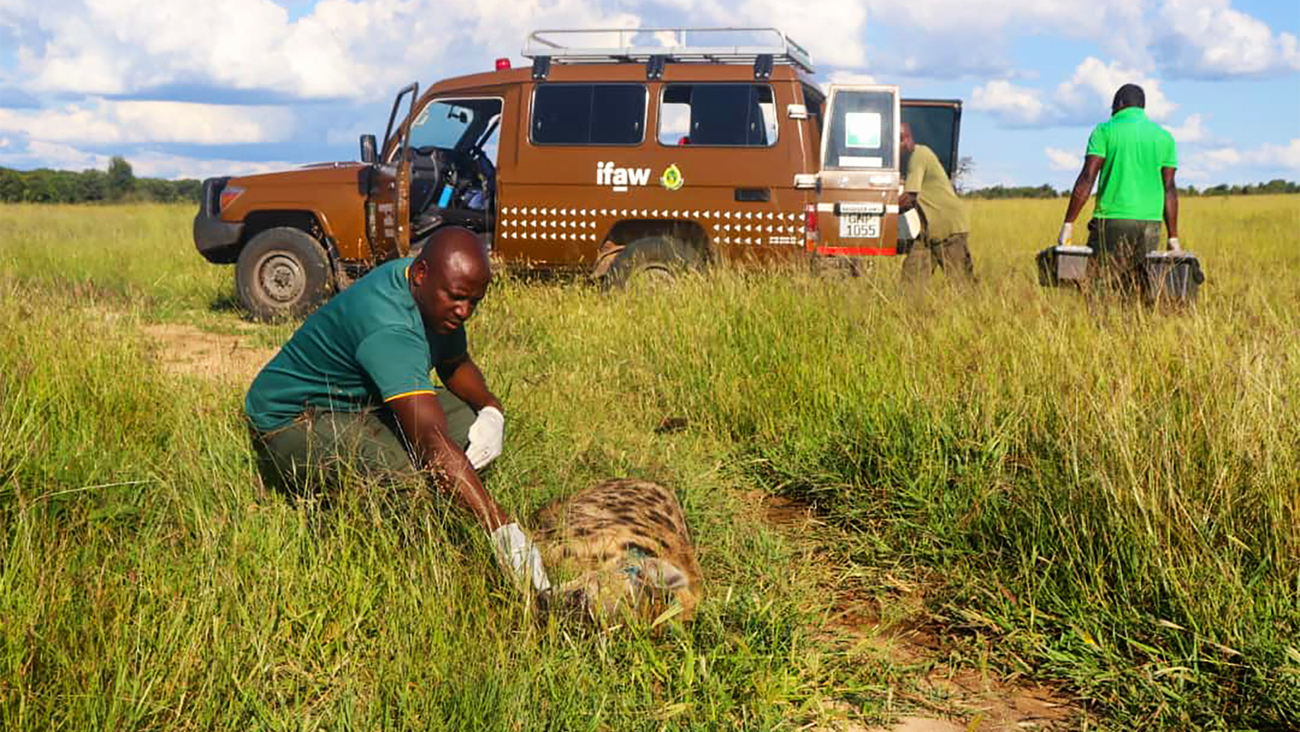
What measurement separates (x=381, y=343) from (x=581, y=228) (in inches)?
233

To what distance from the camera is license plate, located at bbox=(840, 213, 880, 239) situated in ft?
29.9

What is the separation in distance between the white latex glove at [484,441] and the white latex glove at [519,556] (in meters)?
0.83

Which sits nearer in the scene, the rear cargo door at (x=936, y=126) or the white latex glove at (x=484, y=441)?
the white latex glove at (x=484, y=441)

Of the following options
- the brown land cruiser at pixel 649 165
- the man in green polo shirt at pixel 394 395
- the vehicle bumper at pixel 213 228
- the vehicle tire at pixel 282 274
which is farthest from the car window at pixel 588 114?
the man in green polo shirt at pixel 394 395

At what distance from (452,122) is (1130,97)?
5.56 m

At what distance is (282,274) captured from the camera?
10.3 m

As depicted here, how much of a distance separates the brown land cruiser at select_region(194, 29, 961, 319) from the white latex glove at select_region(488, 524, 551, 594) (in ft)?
19.0

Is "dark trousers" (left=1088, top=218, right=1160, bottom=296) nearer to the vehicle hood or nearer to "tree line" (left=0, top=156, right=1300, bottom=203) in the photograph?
the vehicle hood

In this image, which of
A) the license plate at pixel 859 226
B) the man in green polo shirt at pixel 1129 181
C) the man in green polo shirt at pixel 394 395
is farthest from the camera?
the license plate at pixel 859 226

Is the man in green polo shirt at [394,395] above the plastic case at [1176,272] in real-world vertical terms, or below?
below

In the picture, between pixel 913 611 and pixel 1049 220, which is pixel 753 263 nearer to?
pixel 913 611

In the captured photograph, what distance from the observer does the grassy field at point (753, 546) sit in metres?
2.81

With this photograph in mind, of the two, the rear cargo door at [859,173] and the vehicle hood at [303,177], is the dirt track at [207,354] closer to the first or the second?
the vehicle hood at [303,177]

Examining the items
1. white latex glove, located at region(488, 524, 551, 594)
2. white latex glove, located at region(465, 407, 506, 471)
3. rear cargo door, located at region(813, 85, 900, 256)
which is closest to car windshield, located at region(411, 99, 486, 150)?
rear cargo door, located at region(813, 85, 900, 256)
